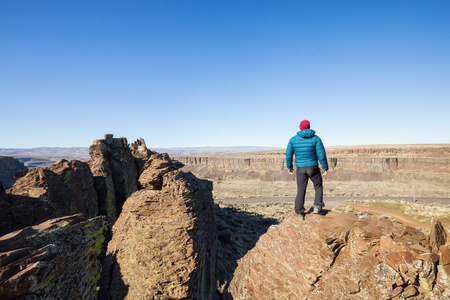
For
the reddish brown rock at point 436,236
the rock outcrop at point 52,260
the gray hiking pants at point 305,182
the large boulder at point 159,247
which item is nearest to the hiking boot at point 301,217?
the gray hiking pants at point 305,182

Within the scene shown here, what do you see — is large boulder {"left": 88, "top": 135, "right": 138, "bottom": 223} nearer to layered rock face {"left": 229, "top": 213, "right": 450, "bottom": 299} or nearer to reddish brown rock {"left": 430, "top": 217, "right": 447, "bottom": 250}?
layered rock face {"left": 229, "top": 213, "right": 450, "bottom": 299}

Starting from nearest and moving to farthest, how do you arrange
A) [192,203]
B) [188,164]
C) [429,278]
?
[429,278] → [192,203] → [188,164]

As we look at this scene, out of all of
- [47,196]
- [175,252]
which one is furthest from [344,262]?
[47,196]

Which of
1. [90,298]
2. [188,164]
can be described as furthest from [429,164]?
[188,164]

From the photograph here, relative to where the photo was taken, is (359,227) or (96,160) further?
(96,160)

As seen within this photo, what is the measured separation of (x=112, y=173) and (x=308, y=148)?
22.5 metres

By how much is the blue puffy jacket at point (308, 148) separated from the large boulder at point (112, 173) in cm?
1929

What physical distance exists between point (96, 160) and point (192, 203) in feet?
57.1

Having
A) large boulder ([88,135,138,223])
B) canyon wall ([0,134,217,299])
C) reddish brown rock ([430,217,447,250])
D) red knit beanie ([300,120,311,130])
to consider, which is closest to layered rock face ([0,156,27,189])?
large boulder ([88,135,138,223])

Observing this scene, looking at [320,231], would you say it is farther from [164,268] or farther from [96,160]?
[96,160]

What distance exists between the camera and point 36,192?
12578 mm

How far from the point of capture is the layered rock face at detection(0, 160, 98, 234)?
10.4m

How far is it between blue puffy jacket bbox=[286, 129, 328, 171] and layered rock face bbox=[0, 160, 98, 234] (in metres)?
13.1

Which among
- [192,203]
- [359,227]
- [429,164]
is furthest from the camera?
[429,164]
